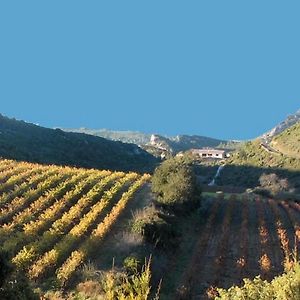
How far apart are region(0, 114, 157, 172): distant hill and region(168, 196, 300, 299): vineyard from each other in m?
53.0

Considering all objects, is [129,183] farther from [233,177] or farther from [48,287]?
[233,177]

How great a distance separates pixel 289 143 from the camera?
386 ft

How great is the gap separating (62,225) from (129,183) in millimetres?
13724

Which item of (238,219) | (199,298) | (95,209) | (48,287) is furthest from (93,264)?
(238,219)

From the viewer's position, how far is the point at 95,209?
25.6 m

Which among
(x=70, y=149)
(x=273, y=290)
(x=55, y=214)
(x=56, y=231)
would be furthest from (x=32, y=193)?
(x=70, y=149)

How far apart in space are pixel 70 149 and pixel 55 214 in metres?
89.6

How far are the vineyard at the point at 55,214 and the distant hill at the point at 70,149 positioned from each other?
48.7 meters

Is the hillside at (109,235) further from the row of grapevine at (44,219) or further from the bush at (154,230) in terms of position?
the bush at (154,230)

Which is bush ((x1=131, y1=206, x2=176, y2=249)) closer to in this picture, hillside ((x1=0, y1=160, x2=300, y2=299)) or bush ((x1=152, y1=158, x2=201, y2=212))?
hillside ((x1=0, y1=160, x2=300, y2=299))

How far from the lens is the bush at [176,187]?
30.4m

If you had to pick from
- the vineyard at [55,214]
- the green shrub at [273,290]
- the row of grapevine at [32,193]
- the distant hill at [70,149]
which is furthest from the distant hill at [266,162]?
the green shrub at [273,290]

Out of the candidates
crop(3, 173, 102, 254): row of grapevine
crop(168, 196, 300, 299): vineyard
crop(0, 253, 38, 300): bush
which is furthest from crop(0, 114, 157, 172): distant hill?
crop(0, 253, 38, 300): bush

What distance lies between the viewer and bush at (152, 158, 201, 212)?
99.8 feet
